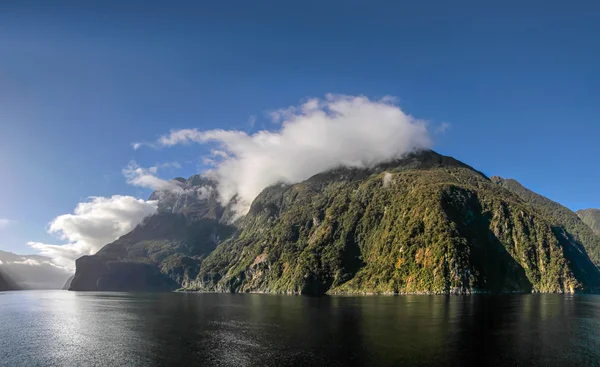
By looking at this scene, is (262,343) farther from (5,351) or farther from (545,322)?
(545,322)

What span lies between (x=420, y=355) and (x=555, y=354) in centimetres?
2909

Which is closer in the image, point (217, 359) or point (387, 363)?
point (387, 363)

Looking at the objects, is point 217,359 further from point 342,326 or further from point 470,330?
point 470,330

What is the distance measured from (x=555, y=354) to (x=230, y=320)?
109 meters

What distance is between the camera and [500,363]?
72875 mm

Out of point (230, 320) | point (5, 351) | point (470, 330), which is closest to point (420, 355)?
point (470, 330)

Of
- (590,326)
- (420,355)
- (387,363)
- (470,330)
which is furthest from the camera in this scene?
(590,326)

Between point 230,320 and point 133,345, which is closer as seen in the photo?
point 133,345

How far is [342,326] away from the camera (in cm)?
11912

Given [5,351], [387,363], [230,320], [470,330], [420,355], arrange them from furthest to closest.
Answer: [230,320] → [470,330] → [5,351] → [420,355] → [387,363]

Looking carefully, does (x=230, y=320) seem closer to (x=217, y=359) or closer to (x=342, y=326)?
(x=342, y=326)

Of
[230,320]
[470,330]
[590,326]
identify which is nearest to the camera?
[470,330]

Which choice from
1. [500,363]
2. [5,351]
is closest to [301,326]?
[500,363]

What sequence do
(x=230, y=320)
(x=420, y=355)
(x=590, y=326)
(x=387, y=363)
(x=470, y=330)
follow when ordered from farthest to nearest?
(x=230, y=320) → (x=590, y=326) → (x=470, y=330) → (x=420, y=355) → (x=387, y=363)
